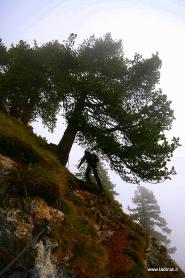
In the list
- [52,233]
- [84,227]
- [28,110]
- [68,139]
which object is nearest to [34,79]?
[28,110]

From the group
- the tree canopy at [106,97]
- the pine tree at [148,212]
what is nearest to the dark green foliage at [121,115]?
the tree canopy at [106,97]

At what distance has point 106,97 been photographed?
15.2m

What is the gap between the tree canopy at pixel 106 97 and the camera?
14031mm

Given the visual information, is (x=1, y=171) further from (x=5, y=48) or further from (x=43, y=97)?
(x=5, y=48)

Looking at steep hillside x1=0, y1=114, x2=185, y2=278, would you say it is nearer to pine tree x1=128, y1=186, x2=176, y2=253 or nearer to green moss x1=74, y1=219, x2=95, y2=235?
green moss x1=74, y1=219, x2=95, y2=235

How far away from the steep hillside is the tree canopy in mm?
3173

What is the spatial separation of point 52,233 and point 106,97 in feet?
30.2

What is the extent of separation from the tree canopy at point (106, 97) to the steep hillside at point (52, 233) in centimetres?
317

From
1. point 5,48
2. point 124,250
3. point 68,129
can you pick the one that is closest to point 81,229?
point 124,250

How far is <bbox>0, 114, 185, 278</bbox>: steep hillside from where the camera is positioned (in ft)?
21.9

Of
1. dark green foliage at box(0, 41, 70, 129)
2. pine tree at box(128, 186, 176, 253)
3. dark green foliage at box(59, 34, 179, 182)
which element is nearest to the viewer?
dark green foliage at box(59, 34, 179, 182)

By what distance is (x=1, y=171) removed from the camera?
323 inches

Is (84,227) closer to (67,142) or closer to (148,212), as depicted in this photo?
(67,142)

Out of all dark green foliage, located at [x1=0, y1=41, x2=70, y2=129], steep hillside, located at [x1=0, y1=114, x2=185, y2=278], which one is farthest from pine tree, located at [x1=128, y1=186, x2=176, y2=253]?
steep hillside, located at [x1=0, y1=114, x2=185, y2=278]
